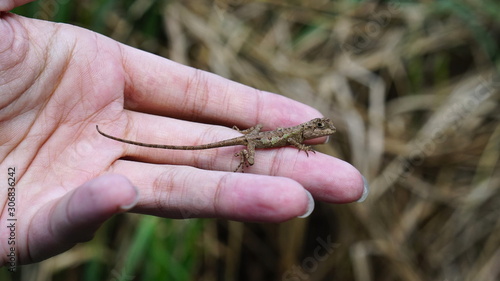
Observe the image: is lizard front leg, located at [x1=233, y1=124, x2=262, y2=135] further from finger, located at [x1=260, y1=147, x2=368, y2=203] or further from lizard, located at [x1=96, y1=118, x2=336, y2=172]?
finger, located at [x1=260, y1=147, x2=368, y2=203]

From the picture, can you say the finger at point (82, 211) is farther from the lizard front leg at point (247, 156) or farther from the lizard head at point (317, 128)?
the lizard head at point (317, 128)

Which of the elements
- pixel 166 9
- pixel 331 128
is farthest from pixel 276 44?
pixel 331 128

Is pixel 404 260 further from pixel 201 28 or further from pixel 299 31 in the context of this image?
pixel 201 28

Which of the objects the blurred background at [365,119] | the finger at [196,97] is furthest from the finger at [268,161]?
the blurred background at [365,119]

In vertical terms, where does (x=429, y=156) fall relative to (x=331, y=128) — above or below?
below

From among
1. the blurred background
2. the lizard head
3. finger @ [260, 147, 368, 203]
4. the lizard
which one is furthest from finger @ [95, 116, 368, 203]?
the blurred background

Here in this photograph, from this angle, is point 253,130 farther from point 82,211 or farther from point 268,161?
point 82,211
